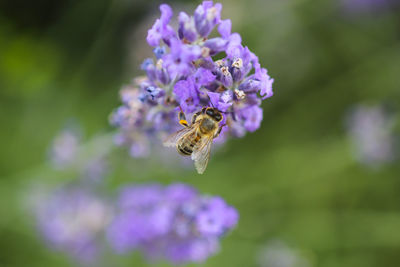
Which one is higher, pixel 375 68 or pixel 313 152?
pixel 375 68

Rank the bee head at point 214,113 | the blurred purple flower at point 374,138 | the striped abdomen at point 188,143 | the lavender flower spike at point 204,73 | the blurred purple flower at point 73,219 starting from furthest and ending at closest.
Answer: the blurred purple flower at point 374,138 < the blurred purple flower at point 73,219 < the striped abdomen at point 188,143 < the bee head at point 214,113 < the lavender flower spike at point 204,73

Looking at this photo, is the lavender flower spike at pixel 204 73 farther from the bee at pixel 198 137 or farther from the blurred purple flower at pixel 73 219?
the blurred purple flower at pixel 73 219

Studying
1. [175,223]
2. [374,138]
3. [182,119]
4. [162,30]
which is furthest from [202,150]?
[374,138]

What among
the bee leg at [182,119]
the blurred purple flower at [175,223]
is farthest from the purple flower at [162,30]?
the blurred purple flower at [175,223]

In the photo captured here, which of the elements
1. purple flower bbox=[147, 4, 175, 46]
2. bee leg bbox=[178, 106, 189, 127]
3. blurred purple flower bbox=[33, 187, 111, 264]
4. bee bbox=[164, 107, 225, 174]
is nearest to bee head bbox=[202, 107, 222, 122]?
bee bbox=[164, 107, 225, 174]

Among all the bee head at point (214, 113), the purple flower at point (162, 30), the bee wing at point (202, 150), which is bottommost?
the bee wing at point (202, 150)

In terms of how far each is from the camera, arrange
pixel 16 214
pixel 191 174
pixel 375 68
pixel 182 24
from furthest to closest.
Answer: pixel 375 68 → pixel 191 174 → pixel 16 214 → pixel 182 24

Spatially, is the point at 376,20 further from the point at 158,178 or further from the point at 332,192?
the point at 158,178

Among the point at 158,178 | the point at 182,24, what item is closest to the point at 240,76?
the point at 182,24
